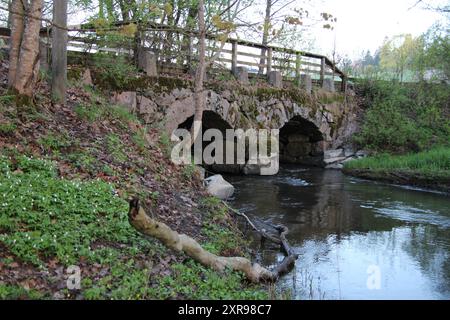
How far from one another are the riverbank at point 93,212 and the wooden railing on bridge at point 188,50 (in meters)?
1.91

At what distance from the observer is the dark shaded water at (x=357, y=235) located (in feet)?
20.5

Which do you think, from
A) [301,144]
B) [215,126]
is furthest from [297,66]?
[215,126]

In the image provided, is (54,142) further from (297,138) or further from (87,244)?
(297,138)

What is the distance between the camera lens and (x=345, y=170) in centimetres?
1875

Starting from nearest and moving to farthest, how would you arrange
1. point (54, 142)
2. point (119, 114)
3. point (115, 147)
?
point (54, 142) < point (115, 147) < point (119, 114)

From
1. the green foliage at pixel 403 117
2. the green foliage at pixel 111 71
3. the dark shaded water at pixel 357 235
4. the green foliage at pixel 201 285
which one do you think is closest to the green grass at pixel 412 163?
the dark shaded water at pixel 357 235

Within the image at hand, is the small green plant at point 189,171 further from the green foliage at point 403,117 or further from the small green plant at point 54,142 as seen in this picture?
the green foliage at point 403,117

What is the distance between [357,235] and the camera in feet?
30.1

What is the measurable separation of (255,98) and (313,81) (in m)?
5.23

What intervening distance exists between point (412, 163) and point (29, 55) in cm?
1380

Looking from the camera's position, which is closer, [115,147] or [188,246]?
[188,246]
